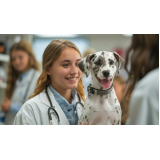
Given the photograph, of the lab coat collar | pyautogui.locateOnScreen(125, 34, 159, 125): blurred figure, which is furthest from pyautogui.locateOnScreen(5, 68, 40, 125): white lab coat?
pyautogui.locateOnScreen(125, 34, 159, 125): blurred figure

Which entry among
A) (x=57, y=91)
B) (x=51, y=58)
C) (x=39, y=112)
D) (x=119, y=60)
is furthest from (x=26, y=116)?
(x=119, y=60)

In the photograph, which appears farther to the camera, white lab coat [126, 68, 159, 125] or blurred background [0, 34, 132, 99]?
blurred background [0, 34, 132, 99]

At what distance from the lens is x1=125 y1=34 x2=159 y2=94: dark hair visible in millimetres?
1086

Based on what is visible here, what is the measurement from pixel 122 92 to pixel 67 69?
0.32 metres

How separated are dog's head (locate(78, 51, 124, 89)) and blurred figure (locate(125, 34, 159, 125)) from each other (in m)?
0.11

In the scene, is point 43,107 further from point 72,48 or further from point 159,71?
point 159,71

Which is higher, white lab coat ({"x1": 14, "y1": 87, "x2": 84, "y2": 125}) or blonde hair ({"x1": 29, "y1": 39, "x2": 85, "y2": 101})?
blonde hair ({"x1": 29, "y1": 39, "x2": 85, "y2": 101})

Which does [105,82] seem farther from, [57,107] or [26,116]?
[26,116]

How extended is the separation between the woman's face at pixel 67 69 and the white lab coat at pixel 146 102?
12.0 inches

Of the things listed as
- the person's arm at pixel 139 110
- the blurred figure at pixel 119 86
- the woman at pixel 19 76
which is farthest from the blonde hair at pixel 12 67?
the person's arm at pixel 139 110

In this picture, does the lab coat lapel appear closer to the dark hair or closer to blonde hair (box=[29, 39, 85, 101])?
blonde hair (box=[29, 39, 85, 101])
